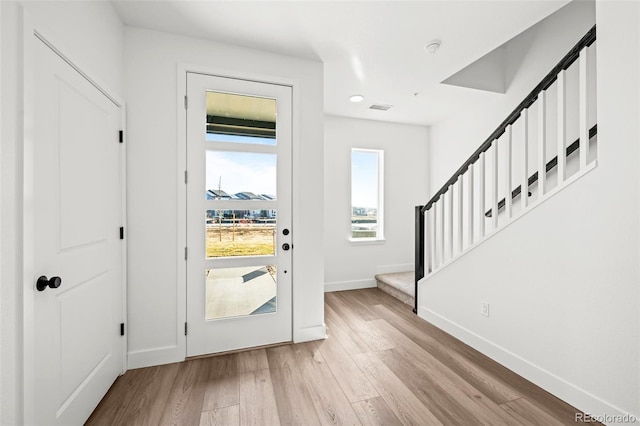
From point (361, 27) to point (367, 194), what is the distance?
2539 mm

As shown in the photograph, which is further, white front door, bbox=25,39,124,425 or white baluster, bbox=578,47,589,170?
white baluster, bbox=578,47,589,170

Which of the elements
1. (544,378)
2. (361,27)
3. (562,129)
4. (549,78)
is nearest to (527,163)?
(562,129)

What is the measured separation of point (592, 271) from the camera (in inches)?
62.9

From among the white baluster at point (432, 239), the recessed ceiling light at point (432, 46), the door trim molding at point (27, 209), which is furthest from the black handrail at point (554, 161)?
the door trim molding at point (27, 209)

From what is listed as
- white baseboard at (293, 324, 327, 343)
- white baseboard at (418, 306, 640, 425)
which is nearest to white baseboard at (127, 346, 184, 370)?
white baseboard at (293, 324, 327, 343)

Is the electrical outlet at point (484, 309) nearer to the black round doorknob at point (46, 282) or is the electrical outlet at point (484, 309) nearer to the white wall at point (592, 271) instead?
the white wall at point (592, 271)

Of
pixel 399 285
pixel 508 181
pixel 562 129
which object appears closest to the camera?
pixel 562 129

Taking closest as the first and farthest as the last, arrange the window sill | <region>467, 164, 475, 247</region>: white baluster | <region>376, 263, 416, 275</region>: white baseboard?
<region>467, 164, 475, 247</region>: white baluster
the window sill
<region>376, 263, 416, 275</region>: white baseboard

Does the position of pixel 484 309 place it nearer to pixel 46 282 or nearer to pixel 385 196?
pixel 385 196

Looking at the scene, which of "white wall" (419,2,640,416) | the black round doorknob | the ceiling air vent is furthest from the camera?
the ceiling air vent

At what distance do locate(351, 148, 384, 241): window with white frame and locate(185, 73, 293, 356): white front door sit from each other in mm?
1969

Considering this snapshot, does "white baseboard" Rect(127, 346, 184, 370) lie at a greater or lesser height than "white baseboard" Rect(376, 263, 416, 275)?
lesser

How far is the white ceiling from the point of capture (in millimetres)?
1895

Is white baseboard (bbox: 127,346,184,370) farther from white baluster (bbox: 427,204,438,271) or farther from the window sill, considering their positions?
the window sill
